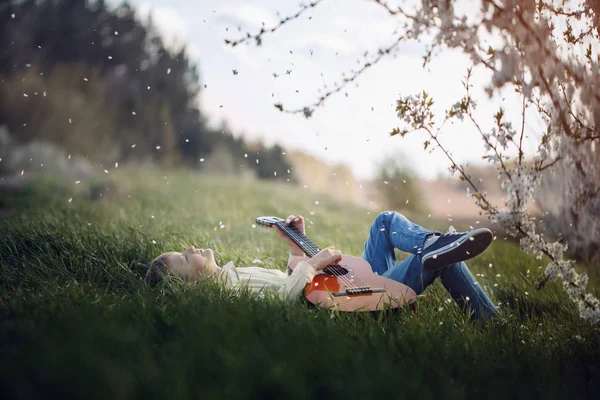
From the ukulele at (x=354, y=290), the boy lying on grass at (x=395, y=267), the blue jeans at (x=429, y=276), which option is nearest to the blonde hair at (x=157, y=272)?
the boy lying on grass at (x=395, y=267)

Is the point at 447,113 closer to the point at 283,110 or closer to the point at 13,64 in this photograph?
the point at 283,110

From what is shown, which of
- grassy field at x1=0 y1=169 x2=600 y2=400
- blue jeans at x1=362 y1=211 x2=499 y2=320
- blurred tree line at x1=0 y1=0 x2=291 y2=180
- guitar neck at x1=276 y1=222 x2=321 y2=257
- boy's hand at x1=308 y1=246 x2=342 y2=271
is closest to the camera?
grassy field at x1=0 y1=169 x2=600 y2=400

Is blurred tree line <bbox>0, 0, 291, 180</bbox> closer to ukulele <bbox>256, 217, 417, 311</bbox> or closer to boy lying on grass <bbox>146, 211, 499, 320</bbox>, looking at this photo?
boy lying on grass <bbox>146, 211, 499, 320</bbox>

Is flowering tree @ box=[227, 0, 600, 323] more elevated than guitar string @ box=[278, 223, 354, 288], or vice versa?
flowering tree @ box=[227, 0, 600, 323]

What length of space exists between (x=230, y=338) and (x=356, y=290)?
0.81 metres

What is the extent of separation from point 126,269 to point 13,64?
37.2 feet

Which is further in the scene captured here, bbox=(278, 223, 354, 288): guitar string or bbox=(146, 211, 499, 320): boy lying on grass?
bbox=(278, 223, 354, 288): guitar string

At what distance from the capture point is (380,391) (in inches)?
63.1

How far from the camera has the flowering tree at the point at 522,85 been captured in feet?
7.38

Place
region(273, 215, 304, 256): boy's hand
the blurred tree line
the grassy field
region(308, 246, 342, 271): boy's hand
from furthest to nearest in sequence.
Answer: the blurred tree line → region(273, 215, 304, 256): boy's hand → region(308, 246, 342, 271): boy's hand → the grassy field

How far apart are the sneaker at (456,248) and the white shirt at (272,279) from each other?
58 cm

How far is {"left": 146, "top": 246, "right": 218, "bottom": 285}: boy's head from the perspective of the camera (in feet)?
9.19

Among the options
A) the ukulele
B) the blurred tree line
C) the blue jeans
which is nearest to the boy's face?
the ukulele

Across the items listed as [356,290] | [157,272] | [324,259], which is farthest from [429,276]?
[157,272]
